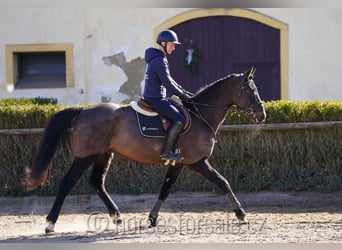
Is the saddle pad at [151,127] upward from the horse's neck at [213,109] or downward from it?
downward

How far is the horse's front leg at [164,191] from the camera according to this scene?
361 inches

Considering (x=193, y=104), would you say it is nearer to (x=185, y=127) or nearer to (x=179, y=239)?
(x=185, y=127)

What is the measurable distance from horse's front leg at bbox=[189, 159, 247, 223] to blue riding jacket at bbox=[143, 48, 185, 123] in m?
0.62

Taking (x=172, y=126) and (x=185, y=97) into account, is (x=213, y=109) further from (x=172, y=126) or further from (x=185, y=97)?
(x=172, y=126)

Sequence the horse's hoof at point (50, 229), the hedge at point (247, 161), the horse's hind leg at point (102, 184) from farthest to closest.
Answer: the hedge at point (247, 161)
the horse's hind leg at point (102, 184)
the horse's hoof at point (50, 229)

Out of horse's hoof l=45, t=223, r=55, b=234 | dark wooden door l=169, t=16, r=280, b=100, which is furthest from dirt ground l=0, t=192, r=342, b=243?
dark wooden door l=169, t=16, r=280, b=100

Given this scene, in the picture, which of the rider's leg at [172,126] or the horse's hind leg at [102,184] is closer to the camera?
the rider's leg at [172,126]

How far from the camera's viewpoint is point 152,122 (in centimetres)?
907

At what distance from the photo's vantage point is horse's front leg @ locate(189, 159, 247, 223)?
350 inches

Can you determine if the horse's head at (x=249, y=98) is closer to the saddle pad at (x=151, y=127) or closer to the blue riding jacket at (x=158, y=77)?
the blue riding jacket at (x=158, y=77)

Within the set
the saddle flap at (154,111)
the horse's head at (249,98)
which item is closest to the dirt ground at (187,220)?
the saddle flap at (154,111)

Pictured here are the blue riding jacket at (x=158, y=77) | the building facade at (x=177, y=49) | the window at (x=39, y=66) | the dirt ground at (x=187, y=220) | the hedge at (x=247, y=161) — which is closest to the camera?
the dirt ground at (x=187, y=220)

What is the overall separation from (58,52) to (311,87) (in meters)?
6.24

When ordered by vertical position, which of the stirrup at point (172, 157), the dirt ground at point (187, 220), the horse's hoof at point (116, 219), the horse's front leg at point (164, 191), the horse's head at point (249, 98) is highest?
the horse's head at point (249, 98)
